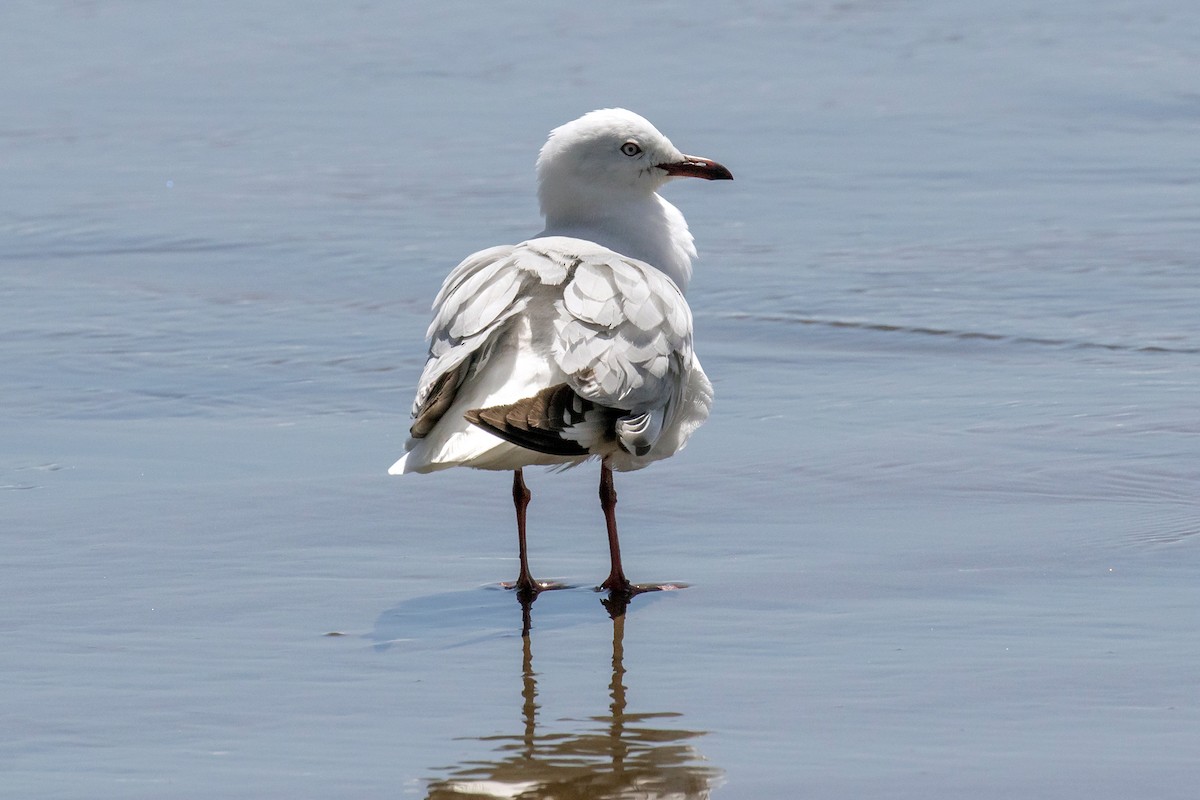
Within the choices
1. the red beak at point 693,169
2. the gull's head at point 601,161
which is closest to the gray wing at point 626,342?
the gull's head at point 601,161

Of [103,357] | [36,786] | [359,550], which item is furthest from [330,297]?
[36,786]

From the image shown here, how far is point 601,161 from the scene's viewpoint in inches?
246

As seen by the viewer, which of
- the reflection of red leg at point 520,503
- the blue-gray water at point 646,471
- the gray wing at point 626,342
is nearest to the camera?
the blue-gray water at point 646,471

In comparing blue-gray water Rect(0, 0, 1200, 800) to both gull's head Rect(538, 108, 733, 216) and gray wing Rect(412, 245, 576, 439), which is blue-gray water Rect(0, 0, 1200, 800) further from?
gull's head Rect(538, 108, 733, 216)

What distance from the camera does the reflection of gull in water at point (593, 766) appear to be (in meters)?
3.72

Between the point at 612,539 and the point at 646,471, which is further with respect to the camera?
the point at 646,471

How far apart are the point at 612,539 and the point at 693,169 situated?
160 centimetres

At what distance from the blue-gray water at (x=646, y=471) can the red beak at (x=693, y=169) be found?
82 centimetres

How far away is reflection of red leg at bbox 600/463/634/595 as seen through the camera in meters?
5.13

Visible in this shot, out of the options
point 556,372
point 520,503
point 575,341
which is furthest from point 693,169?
point 556,372

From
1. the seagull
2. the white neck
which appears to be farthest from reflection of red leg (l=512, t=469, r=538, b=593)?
the white neck

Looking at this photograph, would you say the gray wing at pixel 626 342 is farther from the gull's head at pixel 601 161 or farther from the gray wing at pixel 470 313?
the gull's head at pixel 601 161

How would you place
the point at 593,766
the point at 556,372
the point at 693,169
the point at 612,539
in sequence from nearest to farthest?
the point at 593,766, the point at 556,372, the point at 612,539, the point at 693,169

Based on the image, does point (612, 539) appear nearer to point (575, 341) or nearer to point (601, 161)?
point (575, 341)
